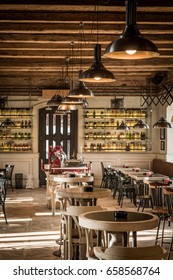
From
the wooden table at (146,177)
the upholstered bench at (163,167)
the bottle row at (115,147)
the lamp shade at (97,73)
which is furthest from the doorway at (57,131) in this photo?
the lamp shade at (97,73)

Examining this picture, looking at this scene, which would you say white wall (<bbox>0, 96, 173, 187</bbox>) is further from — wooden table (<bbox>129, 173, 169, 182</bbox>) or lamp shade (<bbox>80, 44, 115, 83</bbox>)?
lamp shade (<bbox>80, 44, 115, 83</bbox>)

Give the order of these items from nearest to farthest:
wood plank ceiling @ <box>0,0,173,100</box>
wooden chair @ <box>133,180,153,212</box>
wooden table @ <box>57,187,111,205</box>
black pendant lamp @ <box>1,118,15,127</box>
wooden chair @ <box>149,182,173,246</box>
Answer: wooden table @ <box>57,187,111,205</box>, wood plank ceiling @ <box>0,0,173,100</box>, wooden chair @ <box>149,182,173,246</box>, wooden chair @ <box>133,180,153,212</box>, black pendant lamp @ <box>1,118,15,127</box>

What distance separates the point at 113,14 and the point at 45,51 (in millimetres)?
3660

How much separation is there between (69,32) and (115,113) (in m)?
9.24

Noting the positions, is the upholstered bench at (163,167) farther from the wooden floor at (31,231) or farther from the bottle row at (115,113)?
the wooden floor at (31,231)

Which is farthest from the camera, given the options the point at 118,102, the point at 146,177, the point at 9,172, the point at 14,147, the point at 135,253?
the point at 14,147

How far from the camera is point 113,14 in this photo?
8.38 metres

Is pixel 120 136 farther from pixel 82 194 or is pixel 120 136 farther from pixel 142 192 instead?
pixel 82 194

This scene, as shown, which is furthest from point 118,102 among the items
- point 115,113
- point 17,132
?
point 17,132

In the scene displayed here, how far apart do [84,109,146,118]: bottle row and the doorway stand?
517 millimetres

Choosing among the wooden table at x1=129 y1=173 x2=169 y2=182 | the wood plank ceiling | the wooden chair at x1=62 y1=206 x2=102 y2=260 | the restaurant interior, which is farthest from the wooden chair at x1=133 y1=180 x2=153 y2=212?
the wooden chair at x1=62 y1=206 x2=102 y2=260

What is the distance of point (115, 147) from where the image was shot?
60.6 feet

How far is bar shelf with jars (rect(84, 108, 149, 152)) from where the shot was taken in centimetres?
1841
